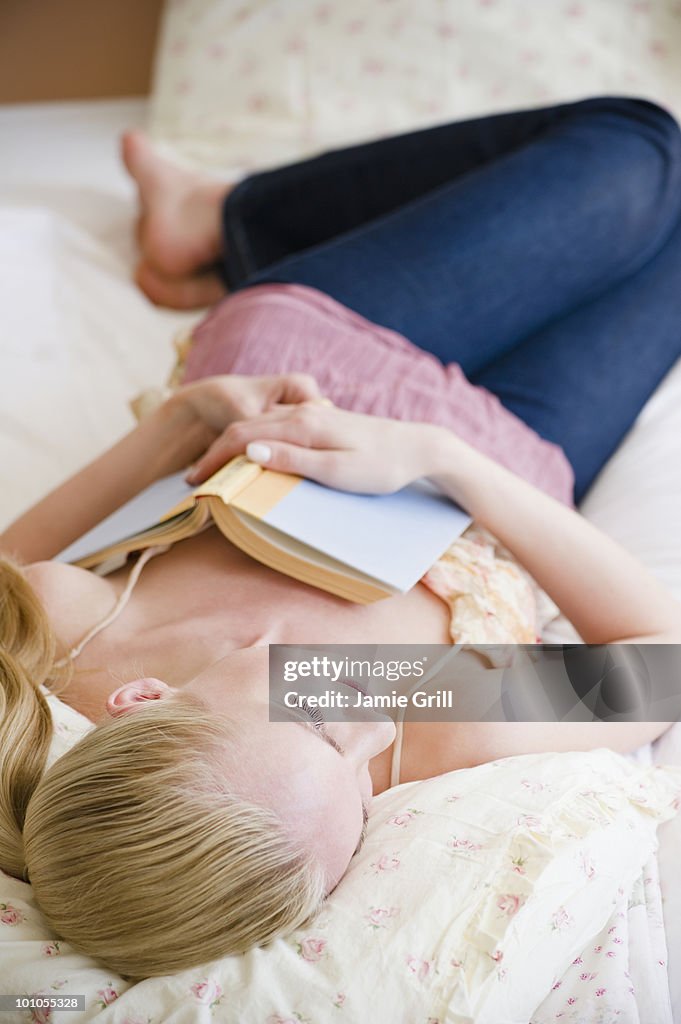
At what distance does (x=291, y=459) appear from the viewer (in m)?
0.91

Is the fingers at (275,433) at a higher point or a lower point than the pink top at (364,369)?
higher

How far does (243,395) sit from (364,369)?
0.61 feet

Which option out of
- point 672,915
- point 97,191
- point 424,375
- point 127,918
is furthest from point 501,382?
point 97,191

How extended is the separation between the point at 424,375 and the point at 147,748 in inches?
25.8

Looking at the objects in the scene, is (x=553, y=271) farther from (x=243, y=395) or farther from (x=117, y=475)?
(x=117, y=475)

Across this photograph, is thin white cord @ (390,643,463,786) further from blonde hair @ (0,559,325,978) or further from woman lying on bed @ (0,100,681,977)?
blonde hair @ (0,559,325,978)

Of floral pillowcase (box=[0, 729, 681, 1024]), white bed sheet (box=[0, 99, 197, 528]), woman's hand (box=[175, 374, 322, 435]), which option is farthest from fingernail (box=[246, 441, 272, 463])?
white bed sheet (box=[0, 99, 197, 528])

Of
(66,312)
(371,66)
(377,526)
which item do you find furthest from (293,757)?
(371,66)

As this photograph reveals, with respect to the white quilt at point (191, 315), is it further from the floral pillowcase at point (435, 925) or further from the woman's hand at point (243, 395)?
the woman's hand at point (243, 395)

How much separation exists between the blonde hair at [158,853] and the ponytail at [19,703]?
4 cm

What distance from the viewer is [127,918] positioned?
24.2 inches

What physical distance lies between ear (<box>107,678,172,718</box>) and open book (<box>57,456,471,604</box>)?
187 mm

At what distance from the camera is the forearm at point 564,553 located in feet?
2.95

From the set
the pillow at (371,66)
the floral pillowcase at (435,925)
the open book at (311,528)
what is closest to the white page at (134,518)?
the open book at (311,528)
